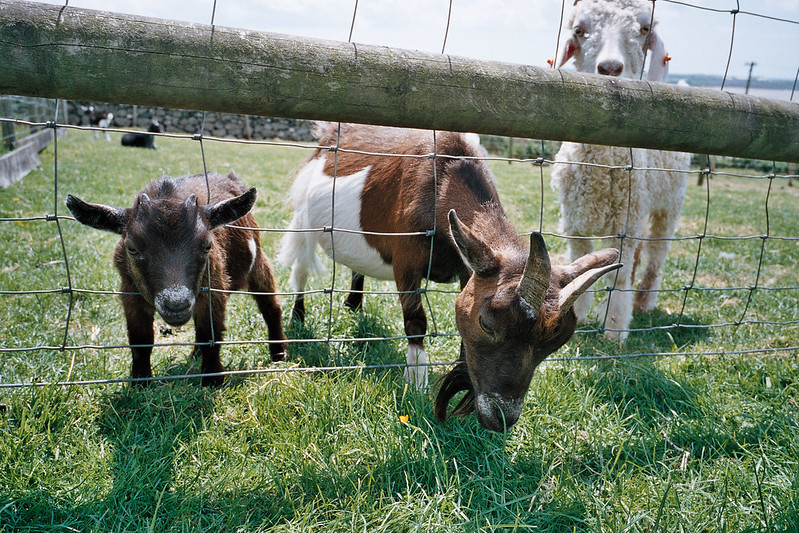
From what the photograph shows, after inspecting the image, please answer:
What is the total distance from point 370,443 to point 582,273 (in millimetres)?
1203

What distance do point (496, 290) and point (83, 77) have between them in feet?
5.70

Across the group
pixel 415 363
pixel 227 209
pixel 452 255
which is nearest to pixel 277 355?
pixel 415 363

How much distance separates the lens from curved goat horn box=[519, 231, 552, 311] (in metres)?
2.16

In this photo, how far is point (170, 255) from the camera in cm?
278

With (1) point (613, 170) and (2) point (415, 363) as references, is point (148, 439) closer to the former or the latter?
(2) point (415, 363)

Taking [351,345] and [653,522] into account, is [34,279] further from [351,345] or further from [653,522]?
[653,522]

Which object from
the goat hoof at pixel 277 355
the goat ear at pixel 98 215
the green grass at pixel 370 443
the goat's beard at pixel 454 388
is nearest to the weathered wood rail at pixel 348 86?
the goat ear at pixel 98 215

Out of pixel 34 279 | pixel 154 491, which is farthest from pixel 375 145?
pixel 34 279

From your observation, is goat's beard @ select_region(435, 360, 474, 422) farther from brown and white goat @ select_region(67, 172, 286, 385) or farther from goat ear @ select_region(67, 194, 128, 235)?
goat ear @ select_region(67, 194, 128, 235)

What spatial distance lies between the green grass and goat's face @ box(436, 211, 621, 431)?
34 cm

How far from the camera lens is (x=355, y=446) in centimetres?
257

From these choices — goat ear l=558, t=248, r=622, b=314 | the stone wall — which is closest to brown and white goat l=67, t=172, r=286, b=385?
goat ear l=558, t=248, r=622, b=314

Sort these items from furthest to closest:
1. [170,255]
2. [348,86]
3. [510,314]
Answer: [170,255] < [510,314] < [348,86]

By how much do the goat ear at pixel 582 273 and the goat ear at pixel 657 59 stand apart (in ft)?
7.66
